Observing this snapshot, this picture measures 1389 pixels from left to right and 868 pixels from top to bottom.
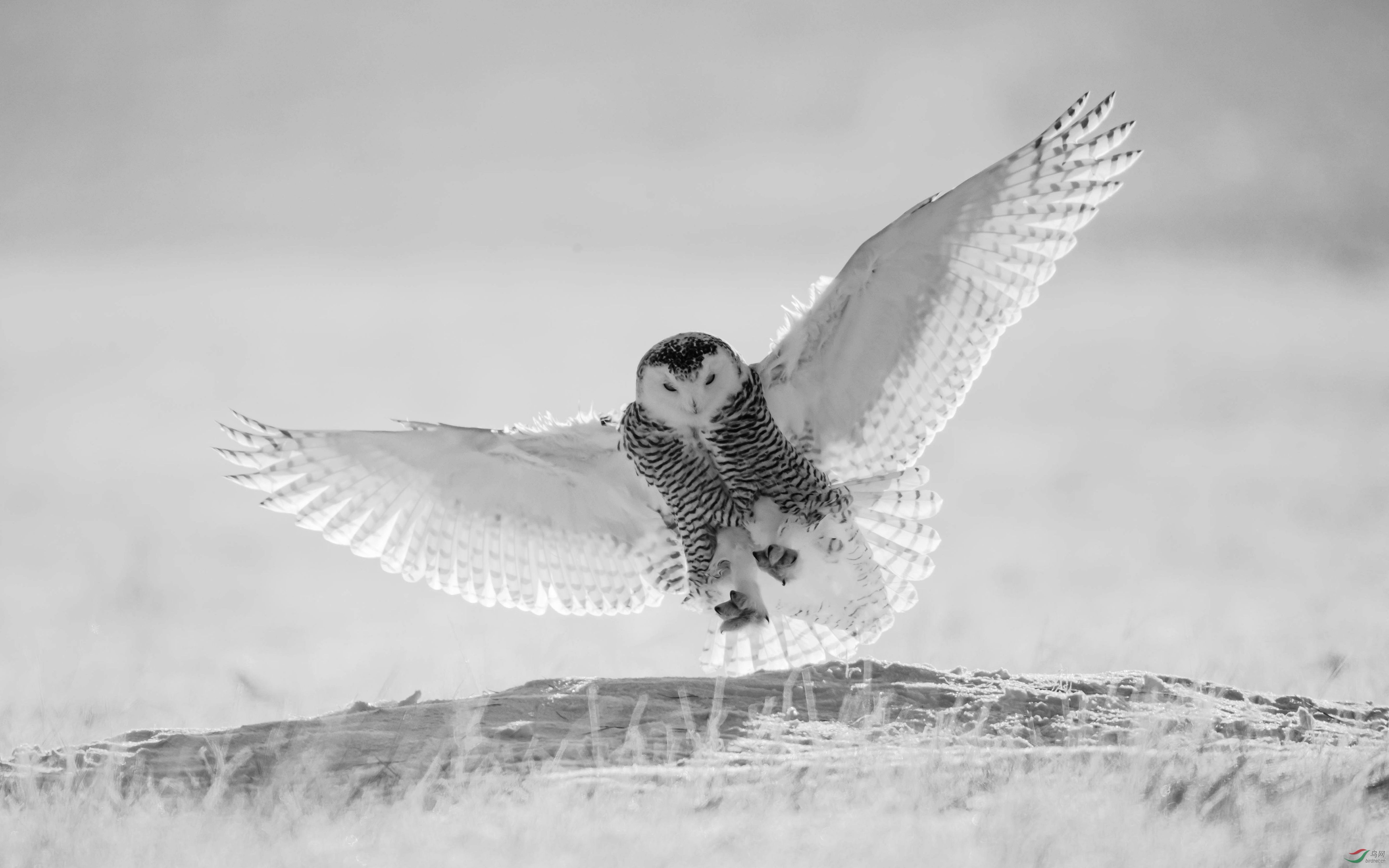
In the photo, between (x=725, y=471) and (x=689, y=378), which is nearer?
(x=689, y=378)

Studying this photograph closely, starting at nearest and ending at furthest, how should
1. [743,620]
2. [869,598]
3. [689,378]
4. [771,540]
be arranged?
[689,378] < [743,620] < [771,540] < [869,598]

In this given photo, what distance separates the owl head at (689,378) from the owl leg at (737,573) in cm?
83

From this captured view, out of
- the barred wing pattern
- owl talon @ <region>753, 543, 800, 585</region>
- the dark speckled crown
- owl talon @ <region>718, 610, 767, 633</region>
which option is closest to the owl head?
the dark speckled crown

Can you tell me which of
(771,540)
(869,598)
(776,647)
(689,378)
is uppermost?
(689,378)

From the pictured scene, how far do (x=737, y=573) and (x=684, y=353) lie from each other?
1518 mm

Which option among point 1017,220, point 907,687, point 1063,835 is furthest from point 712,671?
point 1063,835

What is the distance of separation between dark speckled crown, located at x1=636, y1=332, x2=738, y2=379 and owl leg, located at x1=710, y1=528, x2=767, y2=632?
1.20 meters

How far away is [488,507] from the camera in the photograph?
7473 millimetres

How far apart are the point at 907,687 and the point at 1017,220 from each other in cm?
264

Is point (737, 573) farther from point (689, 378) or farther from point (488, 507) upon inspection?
point (488, 507)

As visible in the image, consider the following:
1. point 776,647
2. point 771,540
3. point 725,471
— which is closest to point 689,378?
point 725,471

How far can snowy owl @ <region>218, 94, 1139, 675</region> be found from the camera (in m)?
6.53

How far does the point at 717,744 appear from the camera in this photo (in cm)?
508

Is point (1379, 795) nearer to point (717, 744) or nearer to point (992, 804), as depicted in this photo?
point (992, 804)
